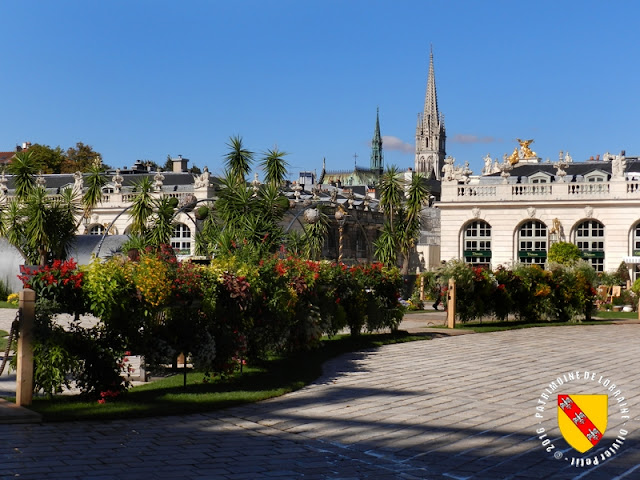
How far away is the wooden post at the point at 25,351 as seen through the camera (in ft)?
33.3

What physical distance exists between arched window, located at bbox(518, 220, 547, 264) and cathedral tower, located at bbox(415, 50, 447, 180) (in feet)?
470

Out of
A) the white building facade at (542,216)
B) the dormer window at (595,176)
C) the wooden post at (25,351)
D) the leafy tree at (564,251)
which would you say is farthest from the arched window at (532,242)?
the wooden post at (25,351)

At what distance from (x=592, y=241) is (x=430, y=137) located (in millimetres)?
149729

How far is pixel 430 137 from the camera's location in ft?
651

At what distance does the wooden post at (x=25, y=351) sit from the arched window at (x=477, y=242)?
44.4 meters

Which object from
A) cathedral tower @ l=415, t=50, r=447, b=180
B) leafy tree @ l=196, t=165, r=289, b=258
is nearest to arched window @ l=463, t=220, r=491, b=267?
leafy tree @ l=196, t=165, r=289, b=258

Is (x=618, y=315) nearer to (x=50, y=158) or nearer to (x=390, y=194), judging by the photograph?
(x=390, y=194)

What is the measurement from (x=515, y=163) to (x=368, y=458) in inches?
2257

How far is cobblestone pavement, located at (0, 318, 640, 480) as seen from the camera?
7734 millimetres

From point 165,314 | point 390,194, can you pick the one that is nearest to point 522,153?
point 390,194

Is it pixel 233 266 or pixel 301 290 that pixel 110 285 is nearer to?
pixel 233 266

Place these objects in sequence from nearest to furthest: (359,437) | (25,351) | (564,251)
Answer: (359,437)
(25,351)
(564,251)

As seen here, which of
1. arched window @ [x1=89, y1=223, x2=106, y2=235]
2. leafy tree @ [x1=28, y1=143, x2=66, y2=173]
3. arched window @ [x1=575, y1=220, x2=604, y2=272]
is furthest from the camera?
leafy tree @ [x1=28, y1=143, x2=66, y2=173]

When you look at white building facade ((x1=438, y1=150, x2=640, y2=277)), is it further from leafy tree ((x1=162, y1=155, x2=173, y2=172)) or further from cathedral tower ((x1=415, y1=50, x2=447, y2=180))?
cathedral tower ((x1=415, y1=50, x2=447, y2=180))
